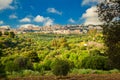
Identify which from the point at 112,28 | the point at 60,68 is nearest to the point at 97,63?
the point at 60,68

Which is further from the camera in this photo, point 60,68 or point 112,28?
point 60,68

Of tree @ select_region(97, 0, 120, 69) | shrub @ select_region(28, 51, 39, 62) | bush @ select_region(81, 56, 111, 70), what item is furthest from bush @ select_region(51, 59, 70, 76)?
shrub @ select_region(28, 51, 39, 62)

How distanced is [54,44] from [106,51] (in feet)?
390

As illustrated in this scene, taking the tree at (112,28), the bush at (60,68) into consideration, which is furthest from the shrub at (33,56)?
the tree at (112,28)

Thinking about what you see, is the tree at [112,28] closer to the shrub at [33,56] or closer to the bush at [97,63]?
the bush at [97,63]

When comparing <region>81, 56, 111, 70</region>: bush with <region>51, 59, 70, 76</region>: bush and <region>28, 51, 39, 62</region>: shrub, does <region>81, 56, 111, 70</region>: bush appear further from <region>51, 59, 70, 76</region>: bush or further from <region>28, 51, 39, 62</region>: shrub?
<region>28, 51, 39, 62</region>: shrub

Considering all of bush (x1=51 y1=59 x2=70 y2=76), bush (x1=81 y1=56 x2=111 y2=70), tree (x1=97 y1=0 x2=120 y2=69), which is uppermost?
tree (x1=97 y1=0 x2=120 y2=69)

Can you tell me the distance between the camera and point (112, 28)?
1969 cm

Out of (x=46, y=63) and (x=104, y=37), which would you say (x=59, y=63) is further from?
(x=46, y=63)

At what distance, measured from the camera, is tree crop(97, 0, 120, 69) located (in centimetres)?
1959

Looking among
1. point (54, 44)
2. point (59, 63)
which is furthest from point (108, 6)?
point (54, 44)

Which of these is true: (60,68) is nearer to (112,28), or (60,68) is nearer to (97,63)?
(112,28)

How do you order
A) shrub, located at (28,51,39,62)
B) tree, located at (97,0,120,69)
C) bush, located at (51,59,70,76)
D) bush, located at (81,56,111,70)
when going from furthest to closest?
shrub, located at (28,51,39,62), bush, located at (81,56,111,70), bush, located at (51,59,70,76), tree, located at (97,0,120,69)

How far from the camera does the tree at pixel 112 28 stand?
19.6 meters
